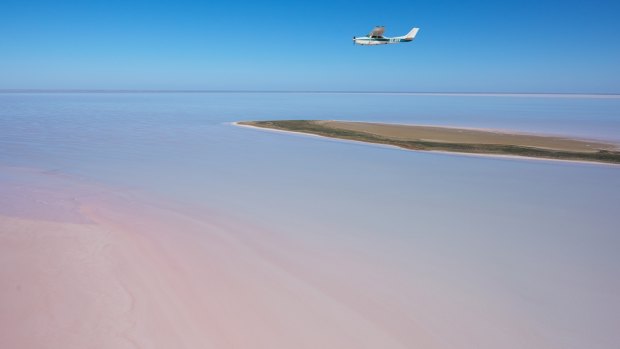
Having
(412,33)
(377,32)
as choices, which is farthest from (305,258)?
(412,33)

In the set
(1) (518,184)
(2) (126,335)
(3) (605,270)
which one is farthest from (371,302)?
(1) (518,184)

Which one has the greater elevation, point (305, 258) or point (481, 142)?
point (481, 142)

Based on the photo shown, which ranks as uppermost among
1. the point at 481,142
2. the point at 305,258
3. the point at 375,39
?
the point at 375,39

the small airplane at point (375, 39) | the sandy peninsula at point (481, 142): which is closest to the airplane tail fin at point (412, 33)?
the small airplane at point (375, 39)

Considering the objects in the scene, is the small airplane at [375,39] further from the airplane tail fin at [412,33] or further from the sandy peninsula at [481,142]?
the sandy peninsula at [481,142]

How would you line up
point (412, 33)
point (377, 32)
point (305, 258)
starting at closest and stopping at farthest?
point (305, 258) → point (377, 32) → point (412, 33)

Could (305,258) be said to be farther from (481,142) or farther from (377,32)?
(377,32)

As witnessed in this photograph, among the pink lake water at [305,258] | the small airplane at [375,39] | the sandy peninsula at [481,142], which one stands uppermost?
the small airplane at [375,39]
